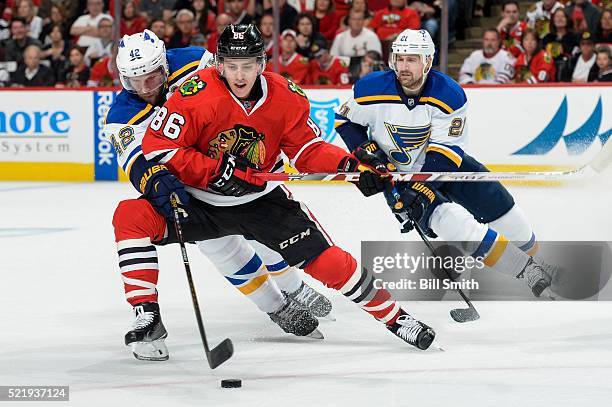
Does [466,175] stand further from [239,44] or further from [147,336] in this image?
[147,336]

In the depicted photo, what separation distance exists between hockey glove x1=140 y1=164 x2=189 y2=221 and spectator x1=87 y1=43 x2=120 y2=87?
6128 mm

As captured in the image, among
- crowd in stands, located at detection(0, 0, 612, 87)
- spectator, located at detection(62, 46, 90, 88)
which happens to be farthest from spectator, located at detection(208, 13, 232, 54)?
spectator, located at detection(62, 46, 90, 88)

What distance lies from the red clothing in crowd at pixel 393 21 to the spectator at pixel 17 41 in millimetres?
3040

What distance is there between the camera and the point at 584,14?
28.0 feet

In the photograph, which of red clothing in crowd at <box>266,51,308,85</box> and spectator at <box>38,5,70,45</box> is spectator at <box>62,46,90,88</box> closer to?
spectator at <box>38,5,70,45</box>

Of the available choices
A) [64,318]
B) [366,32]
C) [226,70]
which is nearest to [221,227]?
[226,70]

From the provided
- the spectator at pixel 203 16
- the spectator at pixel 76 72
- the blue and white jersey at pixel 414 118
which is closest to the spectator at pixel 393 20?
the spectator at pixel 203 16

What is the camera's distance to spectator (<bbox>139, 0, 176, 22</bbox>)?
31.4 ft

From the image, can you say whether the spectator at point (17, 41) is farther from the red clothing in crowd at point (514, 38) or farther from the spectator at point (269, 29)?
the red clothing in crowd at point (514, 38)

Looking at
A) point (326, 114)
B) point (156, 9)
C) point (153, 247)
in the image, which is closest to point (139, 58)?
point (153, 247)

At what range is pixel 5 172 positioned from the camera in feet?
31.0

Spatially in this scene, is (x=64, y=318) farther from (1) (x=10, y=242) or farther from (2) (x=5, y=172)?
(2) (x=5, y=172)

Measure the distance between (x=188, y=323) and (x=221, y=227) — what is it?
1.94 feet

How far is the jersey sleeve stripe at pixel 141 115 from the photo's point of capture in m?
3.80
